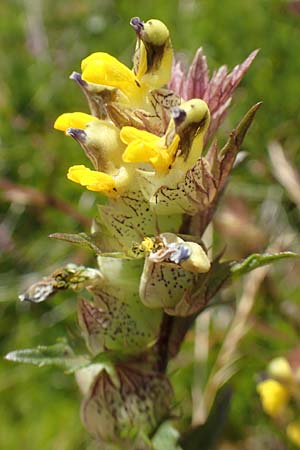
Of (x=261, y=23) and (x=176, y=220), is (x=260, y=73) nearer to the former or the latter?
(x=261, y=23)

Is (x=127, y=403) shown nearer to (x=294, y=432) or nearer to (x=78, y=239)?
(x=78, y=239)

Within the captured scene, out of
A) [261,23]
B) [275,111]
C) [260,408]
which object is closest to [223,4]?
[261,23]

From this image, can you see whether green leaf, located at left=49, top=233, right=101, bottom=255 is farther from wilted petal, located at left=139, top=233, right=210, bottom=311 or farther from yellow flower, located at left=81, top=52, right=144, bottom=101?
yellow flower, located at left=81, top=52, right=144, bottom=101

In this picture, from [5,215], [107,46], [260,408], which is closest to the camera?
[260,408]

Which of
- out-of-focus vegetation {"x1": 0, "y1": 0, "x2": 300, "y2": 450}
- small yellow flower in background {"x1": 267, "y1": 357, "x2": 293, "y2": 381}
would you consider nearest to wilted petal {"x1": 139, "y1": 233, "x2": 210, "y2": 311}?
small yellow flower in background {"x1": 267, "y1": 357, "x2": 293, "y2": 381}

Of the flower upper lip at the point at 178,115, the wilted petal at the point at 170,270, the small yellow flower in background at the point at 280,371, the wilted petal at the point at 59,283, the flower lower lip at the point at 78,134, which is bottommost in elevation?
the small yellow flower in background at the point at 280,371

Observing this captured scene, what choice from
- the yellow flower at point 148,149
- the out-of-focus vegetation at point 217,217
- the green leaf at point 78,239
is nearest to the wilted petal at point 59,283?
the green leaf at point 78,239

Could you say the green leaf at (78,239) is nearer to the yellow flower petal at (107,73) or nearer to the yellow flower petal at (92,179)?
the yellow flower petal at (92,179)
